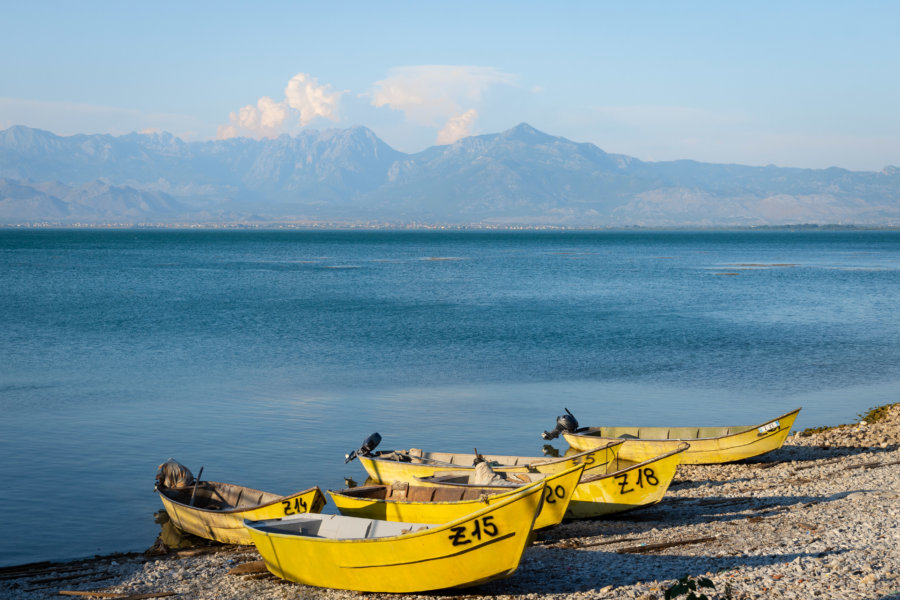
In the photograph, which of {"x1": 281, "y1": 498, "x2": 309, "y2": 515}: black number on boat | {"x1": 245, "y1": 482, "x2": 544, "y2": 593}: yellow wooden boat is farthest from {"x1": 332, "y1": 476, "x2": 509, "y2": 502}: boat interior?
{"x1": 245, "y1": 482, "x2": 544, "y2": 593}: yellow wooden boat

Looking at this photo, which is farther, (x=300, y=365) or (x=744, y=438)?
(x=300, y=365)

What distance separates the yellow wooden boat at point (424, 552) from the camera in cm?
1180

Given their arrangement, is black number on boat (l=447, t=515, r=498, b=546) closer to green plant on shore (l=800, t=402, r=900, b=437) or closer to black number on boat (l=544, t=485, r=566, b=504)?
black number on boat (l=544, t=485, r=566, b=504)

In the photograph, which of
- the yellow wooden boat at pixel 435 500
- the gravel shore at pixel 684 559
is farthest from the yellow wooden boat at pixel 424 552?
the yellow wooden boat at pixel 435 500

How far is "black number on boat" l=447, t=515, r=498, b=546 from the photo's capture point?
11781 millimetres

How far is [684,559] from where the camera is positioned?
13141 millimetres

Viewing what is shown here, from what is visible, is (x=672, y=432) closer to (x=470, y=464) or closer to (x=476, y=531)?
(x=470, y=464)

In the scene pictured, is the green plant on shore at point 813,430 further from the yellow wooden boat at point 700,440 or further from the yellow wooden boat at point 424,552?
the yellow wooden boat at point 424,552

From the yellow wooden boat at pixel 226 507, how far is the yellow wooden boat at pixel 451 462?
8.88ft

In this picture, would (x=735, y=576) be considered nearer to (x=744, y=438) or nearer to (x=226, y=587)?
(x=226, y=587)

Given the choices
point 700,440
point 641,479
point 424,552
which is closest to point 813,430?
point 700,440

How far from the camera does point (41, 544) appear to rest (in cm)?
1577

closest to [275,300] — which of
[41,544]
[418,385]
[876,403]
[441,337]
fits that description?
[441,337]

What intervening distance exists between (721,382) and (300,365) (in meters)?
16.0
